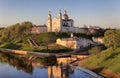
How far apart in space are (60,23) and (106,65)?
3930 inches

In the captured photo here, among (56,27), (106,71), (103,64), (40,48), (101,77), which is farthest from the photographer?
(56,27)

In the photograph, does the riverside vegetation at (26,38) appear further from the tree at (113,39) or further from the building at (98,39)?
the tree at (113,39)

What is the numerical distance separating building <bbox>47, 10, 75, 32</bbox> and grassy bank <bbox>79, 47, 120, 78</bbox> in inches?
3425

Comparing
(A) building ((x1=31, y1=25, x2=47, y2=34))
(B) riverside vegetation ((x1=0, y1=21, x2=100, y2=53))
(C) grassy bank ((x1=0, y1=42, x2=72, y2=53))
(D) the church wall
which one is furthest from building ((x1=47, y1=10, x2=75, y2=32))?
(C) grassy bank ((x1=0, y1=42, x2=72, y2=53))

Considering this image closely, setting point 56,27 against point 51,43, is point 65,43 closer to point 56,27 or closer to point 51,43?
point 51,43

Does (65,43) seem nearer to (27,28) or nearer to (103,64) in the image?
(27,28)

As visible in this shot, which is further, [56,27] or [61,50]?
[56,27]

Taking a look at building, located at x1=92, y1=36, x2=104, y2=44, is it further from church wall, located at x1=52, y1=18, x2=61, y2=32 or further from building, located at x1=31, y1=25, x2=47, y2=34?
building, located at x1=31, y1=25, x2=47, y2=34

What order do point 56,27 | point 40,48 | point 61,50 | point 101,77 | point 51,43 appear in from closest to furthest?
point 101,77 → point 61,50 → point 40,48 → point 51,43 → point 56,27

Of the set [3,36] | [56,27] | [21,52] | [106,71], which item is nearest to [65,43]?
[21,52]

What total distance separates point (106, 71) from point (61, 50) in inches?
2119

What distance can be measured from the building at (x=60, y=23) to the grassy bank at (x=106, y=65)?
87002 mm

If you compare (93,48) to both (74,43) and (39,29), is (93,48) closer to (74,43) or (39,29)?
(74,43)

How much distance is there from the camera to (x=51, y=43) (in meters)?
128
